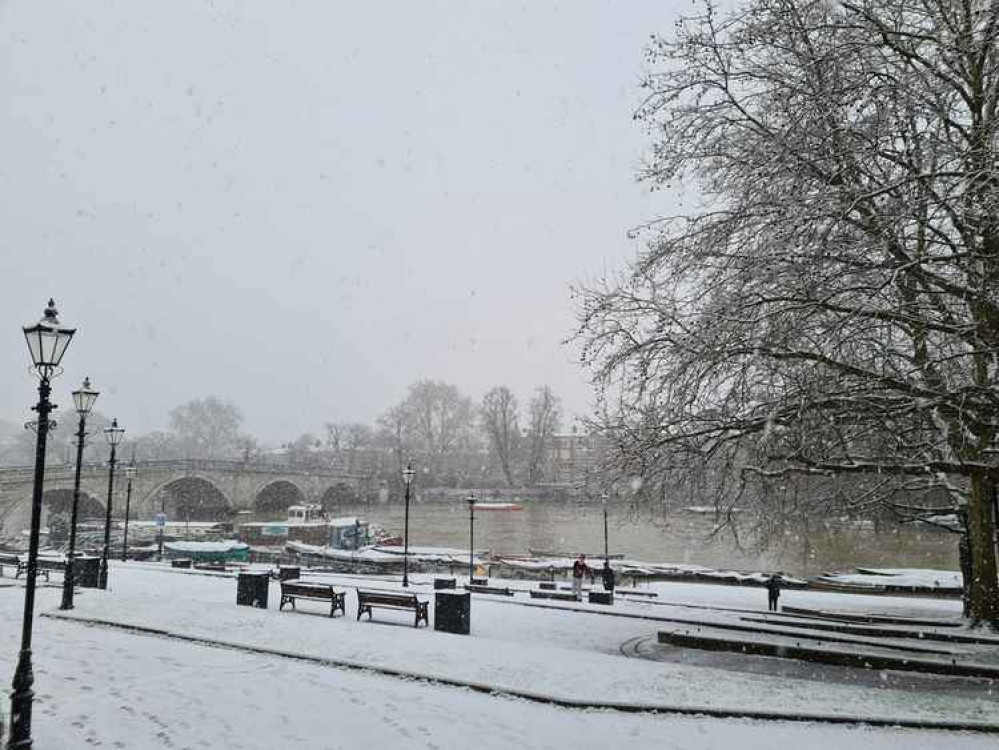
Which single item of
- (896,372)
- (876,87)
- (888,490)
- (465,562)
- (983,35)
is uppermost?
(983,35)

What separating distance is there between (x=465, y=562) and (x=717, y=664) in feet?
87.8

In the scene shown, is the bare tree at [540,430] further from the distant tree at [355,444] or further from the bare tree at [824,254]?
the bare tree at [824,254]

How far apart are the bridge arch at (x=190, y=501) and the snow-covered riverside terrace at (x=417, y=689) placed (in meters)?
54.3

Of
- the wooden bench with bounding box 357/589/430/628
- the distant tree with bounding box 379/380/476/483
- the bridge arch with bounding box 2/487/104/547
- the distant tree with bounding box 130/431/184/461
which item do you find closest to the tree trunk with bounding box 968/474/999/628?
the wooden bench with bounding box 357/589/430/628

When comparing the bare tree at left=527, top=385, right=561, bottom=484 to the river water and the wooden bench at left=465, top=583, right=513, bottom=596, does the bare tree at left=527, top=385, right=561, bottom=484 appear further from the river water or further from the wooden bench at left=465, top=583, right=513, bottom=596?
the wooden bench at left=465, top=583, right=513, bottom=596

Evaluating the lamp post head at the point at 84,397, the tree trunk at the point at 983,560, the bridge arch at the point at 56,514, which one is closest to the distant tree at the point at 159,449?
the bridge arch at the point at 56,514

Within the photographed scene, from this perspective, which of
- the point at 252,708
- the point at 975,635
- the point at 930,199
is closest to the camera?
the point at 252,708

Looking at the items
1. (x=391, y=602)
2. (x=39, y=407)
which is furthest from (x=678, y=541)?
(x=39, y=407)

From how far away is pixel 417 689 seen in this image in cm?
884

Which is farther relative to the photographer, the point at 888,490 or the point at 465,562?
the point at 465,562

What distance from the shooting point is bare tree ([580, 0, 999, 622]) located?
1017 centimetres

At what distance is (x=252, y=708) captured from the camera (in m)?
8.01

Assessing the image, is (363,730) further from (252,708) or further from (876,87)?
(876,87)

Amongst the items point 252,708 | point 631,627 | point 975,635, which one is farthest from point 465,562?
point 252,708
